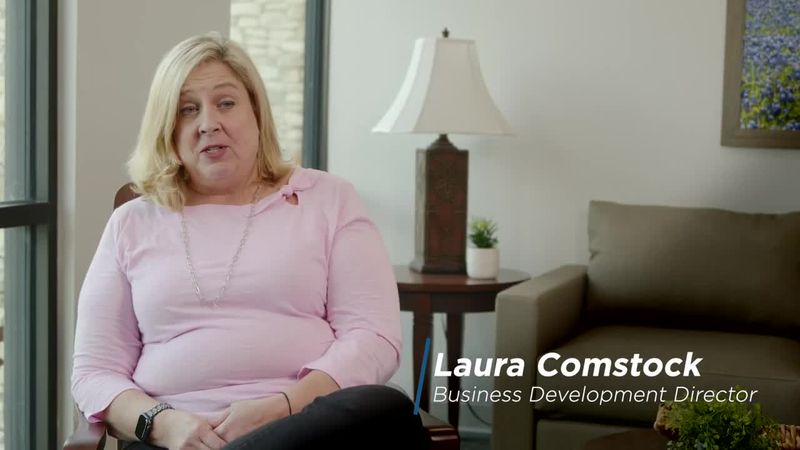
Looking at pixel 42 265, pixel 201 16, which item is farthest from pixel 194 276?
pixel 201 16

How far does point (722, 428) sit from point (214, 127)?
108cm

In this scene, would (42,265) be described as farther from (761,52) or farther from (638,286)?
(761,52)

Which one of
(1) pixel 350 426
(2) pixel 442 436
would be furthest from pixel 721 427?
(1) pixel 350 426

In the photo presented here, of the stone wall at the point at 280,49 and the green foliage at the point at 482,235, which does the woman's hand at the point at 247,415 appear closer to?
the green foliage at the point at 482,235

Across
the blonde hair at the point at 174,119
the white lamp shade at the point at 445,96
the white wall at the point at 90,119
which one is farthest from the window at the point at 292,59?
the blonde hair at the point at 174,119

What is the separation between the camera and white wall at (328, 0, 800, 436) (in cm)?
388

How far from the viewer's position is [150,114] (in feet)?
7.07

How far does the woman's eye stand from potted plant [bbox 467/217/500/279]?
1.63m

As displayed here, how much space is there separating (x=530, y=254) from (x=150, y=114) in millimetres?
2175

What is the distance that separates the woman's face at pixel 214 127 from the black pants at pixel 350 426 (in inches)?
23.3

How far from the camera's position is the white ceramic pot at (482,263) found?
142 inches

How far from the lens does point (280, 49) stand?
405 centimetres

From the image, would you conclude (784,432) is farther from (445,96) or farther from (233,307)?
(445,96)

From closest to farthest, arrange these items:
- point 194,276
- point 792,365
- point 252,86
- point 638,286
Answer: point 194,276 → point 252,86 → point 792,365 → point 638,286
